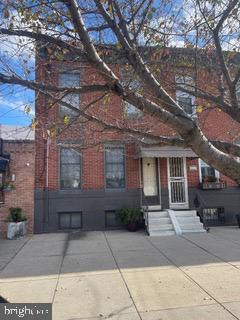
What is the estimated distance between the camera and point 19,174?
42.3 feet

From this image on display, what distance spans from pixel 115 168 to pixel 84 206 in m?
2.05

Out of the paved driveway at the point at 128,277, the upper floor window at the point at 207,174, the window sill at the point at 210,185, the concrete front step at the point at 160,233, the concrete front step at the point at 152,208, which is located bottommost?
the paved driveway at the point at 128,277

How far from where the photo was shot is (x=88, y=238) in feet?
37.6

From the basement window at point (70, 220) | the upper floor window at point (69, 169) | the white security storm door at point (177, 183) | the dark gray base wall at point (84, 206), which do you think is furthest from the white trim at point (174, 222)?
the upper floor window at point (69, 169)

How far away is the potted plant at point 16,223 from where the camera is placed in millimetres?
11742

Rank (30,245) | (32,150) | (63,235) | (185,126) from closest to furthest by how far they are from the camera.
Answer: (185,126) → (30,245) → (63,235) → (32,150)

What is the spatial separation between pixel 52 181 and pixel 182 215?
5297mm

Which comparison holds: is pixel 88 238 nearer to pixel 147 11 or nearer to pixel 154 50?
pixel 154 50

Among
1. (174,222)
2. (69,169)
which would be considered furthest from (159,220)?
(69,169)

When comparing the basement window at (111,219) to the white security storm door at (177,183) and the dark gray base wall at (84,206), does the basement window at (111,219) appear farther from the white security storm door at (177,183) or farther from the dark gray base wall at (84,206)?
the white security storm door at (177,183)

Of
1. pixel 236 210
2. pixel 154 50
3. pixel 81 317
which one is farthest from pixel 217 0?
pixel 236 210

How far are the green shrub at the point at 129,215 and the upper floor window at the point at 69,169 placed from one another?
7.02ft

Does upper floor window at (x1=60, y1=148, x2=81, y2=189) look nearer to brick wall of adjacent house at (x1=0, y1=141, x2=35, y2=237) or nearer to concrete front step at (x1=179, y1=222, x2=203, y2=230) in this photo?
brick wall of adjacent house at (x1=0, y1=141, x2=35, y2=237)

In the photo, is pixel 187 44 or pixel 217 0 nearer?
pixel 217 0
